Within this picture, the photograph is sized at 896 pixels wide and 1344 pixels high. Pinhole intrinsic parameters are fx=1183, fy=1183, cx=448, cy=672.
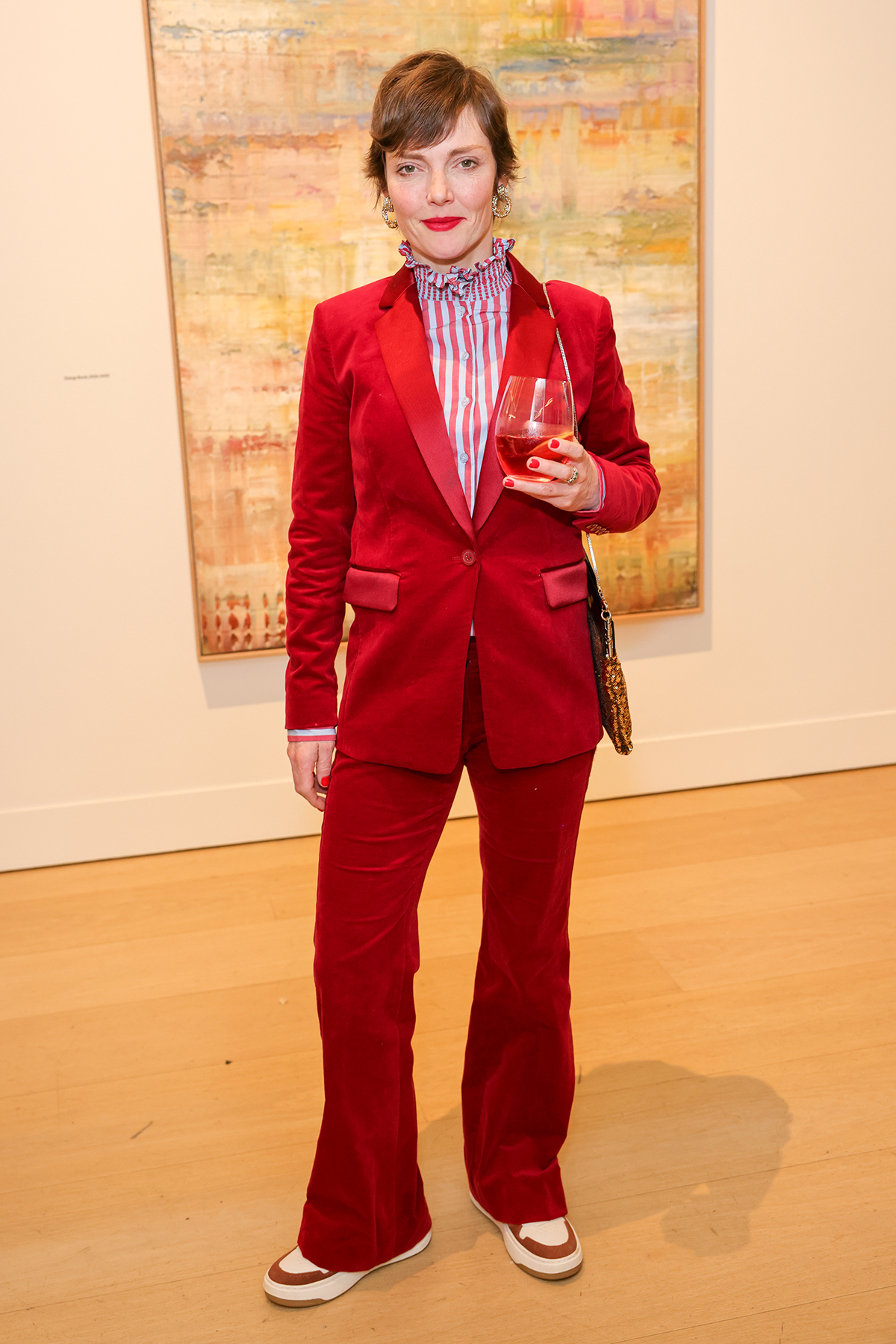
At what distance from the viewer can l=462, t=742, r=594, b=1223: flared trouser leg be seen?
1.60 m

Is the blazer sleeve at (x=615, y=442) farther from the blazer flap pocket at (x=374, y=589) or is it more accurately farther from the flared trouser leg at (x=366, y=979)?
the flared trouser leg at (x=366, y=979)

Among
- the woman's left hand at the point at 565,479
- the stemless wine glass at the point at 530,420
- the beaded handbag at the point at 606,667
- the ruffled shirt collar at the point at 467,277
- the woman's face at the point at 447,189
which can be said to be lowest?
the beaded handbag at the point at 606,667

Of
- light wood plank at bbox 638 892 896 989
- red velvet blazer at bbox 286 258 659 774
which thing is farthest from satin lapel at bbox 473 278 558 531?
light wood plank at bbox 638 892 896 989

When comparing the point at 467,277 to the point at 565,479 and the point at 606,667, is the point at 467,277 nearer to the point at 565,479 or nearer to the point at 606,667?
the point at 565,479

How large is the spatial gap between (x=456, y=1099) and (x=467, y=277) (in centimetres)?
142

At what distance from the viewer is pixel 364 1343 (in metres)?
1.59

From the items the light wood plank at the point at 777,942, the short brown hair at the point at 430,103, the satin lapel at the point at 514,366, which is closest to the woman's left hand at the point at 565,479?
the satin lapel at the point at 514,366

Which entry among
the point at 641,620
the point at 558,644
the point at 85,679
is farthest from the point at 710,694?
the point at 558,644

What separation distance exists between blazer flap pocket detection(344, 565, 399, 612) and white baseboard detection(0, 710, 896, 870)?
1.80 metres

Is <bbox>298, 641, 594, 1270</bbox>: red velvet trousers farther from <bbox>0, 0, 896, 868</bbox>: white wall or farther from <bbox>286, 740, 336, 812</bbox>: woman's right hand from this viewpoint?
<bbox>0, 0, 896, 868</bbox>: white wall

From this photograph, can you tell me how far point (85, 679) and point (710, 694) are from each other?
1.81 m

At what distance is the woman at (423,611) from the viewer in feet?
4.88

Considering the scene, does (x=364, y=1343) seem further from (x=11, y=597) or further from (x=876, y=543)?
(x=876, y=543)

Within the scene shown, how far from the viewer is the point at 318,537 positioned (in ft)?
5.28
